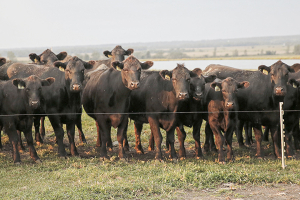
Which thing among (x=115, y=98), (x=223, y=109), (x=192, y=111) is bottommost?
(x=192, y=111)

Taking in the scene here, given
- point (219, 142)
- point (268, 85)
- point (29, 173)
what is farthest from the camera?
point (268, 85)

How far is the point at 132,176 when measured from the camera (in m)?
7.56

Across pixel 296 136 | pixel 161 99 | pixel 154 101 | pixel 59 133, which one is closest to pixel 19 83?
pixel 59 133

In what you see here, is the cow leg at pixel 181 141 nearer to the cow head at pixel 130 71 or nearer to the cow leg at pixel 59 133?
the cow head at pixel 130 71

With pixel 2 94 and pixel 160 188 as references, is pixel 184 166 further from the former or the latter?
pixel 2 94

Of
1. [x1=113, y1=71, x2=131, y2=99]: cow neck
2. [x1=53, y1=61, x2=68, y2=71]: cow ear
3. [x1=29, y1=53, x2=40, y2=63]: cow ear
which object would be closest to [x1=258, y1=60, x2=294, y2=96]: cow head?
[x1=113, y1=71, x2=131, y2=99]: cow neck

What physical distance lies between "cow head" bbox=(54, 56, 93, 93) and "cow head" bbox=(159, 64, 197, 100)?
1.82 metres

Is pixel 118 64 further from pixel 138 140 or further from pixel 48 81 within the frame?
pixel 138 140

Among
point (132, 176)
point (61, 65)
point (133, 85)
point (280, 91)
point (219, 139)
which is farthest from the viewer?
point (61, 65)

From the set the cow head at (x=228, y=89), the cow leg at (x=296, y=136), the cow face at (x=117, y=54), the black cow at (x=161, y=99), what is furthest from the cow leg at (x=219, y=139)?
the cow face at (x=117, y=54)

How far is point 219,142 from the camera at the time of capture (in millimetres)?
8820

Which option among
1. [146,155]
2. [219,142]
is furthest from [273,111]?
[146,155]

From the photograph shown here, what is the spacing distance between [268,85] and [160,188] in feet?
13.4

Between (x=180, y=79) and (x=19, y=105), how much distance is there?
347 centimetres
